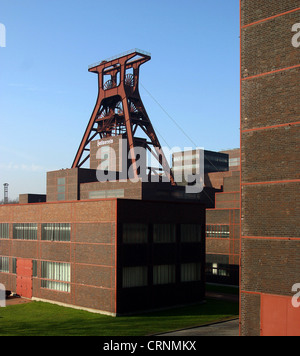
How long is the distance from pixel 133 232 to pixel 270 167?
16.2 metres

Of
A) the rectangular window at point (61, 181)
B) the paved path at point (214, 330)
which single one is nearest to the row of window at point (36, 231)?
the paved path at point (214, 330)

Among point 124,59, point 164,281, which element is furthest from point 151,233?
point 124,59

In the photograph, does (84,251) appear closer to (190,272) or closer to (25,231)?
(190,272)

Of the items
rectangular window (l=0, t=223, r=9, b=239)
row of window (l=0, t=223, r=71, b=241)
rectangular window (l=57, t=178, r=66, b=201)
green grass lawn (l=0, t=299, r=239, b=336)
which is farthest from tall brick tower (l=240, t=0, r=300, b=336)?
rectangular window (l=57, t=178, r=66, b=201)

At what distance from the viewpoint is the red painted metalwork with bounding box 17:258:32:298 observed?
44.0m

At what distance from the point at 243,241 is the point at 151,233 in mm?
14804

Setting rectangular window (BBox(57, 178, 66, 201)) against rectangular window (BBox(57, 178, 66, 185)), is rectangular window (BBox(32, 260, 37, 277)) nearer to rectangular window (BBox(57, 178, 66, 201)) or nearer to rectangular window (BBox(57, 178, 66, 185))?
rectangular window (BBox(57, 178, 66, 201))

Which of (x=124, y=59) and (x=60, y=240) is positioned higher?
(x=124, y=59)

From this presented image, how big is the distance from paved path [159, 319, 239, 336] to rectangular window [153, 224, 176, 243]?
880 centimetres

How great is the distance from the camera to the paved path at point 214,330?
96.0ft

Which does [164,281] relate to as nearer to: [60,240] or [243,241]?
[60,240]
